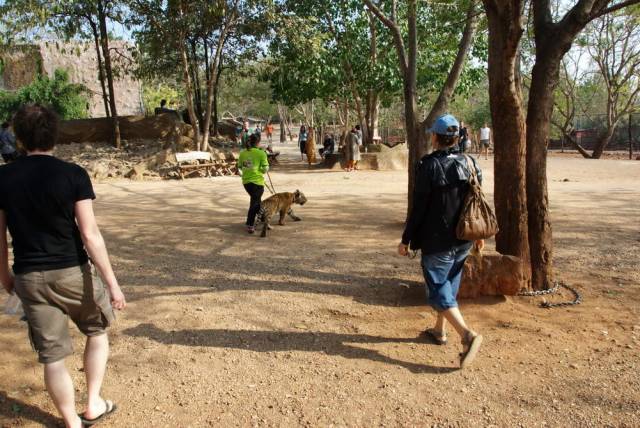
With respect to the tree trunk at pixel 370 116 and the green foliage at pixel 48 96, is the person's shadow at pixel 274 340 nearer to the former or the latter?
the tree trunk at pixel 370 116

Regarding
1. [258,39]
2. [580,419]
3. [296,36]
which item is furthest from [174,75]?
[580,419]

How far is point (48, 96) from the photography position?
88.1 feet

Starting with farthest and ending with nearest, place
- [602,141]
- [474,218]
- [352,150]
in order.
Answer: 1. [602,141]
2. [352,150]
3. [474,218]

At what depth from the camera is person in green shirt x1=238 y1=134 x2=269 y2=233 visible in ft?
24.0

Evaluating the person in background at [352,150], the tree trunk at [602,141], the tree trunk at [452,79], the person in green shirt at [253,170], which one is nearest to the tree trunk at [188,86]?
the person in background at [352,150]

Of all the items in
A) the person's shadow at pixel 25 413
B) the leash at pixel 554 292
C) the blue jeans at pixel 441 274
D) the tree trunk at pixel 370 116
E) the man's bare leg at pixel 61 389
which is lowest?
the person's shadow at pixel 25 413

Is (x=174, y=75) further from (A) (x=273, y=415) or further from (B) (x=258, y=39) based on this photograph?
(A) (x=273, y=415)

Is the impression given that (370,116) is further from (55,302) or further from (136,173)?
(55,302)

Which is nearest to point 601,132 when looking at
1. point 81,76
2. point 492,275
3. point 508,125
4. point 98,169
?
point 98,169

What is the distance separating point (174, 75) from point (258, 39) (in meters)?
5.54

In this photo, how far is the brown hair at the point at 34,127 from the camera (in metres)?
2.29

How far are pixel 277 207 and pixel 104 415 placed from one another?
16.8 feet

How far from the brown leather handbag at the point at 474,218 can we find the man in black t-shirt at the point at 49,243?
6.84ft

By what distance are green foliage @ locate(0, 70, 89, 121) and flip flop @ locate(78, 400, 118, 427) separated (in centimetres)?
2709
